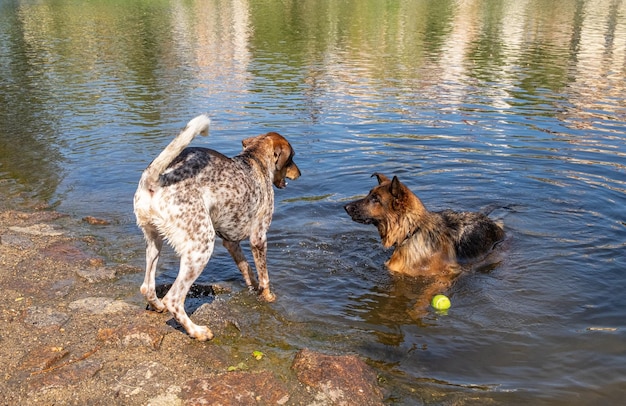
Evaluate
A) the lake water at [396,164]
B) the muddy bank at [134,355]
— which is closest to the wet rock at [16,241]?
the muddy bank at [134,355]

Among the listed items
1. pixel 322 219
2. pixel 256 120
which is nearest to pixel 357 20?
pixel 256 120

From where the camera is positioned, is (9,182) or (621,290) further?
(9,182)

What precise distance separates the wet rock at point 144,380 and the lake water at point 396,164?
4.43 feet

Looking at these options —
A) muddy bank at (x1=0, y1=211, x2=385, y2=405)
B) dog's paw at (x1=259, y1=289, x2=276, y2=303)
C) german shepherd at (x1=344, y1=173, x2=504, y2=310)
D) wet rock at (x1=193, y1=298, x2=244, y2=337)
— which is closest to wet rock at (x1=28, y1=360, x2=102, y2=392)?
muddy bank at (x1=0, y1=211, x2=385, y2=405)

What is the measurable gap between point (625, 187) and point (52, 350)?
966 cm

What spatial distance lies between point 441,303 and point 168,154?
352cm

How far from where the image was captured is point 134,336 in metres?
5.20

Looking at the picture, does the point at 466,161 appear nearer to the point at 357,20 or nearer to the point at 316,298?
the point at 316,298

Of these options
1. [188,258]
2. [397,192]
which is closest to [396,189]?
[397,192]

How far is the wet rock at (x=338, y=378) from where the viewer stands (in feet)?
14.9

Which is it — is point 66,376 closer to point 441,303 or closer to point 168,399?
point 168,399

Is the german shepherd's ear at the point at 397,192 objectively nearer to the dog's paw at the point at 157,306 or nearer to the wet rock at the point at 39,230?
the dog's paw at the point at 157,306

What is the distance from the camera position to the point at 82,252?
24.0ft

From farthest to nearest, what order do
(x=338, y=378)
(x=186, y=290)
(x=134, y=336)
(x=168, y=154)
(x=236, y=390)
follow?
1. (x=186, y=290)
2. (x=134, y=336)
3. (x=168, y=154)
4. (x=338, y=378)
5. (x=236, y=390)
